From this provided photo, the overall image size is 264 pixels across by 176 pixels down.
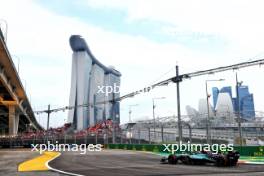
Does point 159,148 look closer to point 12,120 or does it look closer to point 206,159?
point 206,159

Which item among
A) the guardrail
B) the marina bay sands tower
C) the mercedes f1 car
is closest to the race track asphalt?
the mercedes f1 car

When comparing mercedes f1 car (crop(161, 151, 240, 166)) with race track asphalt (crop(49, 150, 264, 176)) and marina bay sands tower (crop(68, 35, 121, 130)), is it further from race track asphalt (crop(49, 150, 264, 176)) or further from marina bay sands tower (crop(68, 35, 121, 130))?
marina bay sands tower (crop(68, 35, 121, 130))

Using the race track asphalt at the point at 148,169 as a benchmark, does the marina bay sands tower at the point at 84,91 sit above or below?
above

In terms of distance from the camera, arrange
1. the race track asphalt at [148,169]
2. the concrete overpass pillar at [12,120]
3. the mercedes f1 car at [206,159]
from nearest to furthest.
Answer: the race track asphalt at [148,169] < the mercedes f1 car at [206,159] < the concrete overpass pillar at [12,120]

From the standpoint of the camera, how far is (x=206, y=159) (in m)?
21.6

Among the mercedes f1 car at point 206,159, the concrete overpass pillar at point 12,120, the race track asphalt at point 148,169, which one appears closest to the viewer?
the race track asphalt at point 148,169

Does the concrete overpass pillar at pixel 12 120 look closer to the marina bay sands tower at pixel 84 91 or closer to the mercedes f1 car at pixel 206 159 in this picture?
the marina bay sands tower at pixel 84 91

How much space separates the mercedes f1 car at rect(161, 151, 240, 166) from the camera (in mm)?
20719

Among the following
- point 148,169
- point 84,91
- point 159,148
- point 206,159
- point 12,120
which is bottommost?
point 148,169

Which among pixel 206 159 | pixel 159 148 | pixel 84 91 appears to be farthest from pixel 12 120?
pixel 206 159

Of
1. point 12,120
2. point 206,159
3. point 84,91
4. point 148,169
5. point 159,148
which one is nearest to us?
point 148,169

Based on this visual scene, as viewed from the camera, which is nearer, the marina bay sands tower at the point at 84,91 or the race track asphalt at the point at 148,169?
the race track asphalt at the point at 148,169

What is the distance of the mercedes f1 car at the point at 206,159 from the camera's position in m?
20.7

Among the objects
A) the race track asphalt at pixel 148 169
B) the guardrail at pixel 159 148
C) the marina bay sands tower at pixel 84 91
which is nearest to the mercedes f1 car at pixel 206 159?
the race track asphalt at pixel 148 169
